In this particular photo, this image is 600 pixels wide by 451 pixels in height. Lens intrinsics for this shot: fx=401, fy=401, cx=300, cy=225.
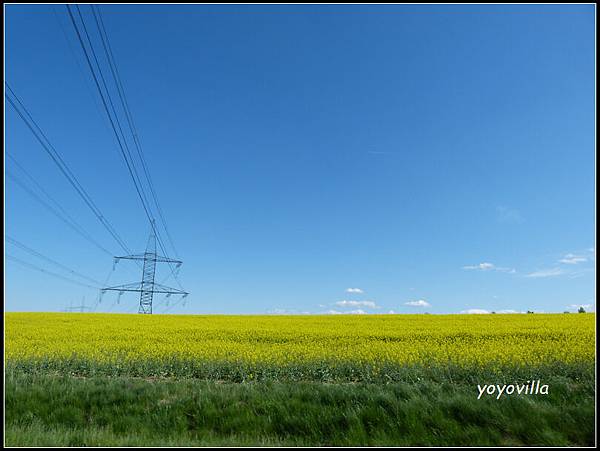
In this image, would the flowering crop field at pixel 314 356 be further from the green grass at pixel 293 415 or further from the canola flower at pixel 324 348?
the green grass at pixel 293 415

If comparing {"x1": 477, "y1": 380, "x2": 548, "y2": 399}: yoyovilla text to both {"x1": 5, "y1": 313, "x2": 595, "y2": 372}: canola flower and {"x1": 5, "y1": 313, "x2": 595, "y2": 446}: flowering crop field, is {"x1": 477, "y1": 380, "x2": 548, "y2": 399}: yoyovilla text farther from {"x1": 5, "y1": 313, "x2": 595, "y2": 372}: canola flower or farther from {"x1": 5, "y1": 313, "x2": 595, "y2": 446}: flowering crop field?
{"x1": 5, "y1": 313, "x2": 595, "y2": 372}: canola flower

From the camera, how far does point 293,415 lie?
20.7 feet

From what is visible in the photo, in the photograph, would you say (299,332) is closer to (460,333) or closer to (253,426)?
(460,333)

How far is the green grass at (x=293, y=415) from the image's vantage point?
5.48 m

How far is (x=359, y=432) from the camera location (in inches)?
224

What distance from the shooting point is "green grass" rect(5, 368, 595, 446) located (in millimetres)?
5480

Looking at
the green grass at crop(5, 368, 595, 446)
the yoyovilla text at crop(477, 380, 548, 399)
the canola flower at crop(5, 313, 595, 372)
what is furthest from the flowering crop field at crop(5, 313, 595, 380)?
the green grass at crop(5, 368, 595, 446)

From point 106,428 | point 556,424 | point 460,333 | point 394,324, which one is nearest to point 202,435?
point 106,428

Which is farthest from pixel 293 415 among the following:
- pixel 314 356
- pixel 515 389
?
pixel 314 356

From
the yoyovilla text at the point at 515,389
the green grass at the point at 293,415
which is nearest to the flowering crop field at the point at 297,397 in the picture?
the green grass at the point at 293,415

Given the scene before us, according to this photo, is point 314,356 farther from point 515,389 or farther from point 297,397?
point 515,389

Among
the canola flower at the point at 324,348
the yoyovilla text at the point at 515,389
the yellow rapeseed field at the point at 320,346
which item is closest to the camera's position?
the yoyovilla text at the point at 515,389

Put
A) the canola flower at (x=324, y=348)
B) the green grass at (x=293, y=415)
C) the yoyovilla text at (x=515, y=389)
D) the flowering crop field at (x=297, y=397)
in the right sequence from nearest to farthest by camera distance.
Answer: the green grass at (x=293, y=415)
the flowering crop field at (x=297, y=397)
the yoyovilla text at (x=515, y=389)
the canola flower at (x=324, y=348)

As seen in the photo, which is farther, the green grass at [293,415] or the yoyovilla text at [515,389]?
the yoyovilla text at [515,389]
